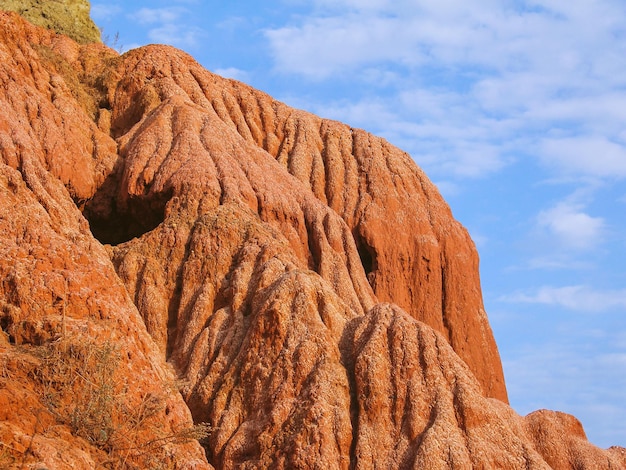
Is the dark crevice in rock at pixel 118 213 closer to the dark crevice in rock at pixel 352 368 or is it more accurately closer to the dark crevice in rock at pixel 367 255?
the dark crevice in rock at pixel 352 368

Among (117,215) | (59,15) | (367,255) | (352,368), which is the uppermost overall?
(59,15)

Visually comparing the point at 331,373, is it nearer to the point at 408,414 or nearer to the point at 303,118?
the point at 408,414

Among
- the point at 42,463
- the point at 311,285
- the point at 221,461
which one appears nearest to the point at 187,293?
the point at 311,285

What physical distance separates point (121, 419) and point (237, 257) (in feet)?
34.9

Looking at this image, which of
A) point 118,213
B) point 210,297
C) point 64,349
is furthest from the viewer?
point 118,213

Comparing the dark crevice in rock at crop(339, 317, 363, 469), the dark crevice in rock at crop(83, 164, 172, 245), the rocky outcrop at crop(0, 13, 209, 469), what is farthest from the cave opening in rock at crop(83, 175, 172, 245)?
the dark crevice in rock at crop(339, 317, 363, 469)

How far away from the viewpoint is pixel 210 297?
96.1 ft

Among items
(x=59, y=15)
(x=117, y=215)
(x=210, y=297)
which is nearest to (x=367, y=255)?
(x=117, y=215)

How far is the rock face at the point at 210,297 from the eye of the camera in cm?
2075

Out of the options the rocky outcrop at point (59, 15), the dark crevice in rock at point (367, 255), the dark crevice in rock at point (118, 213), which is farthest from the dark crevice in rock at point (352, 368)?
the rocky outcrop at point (59, 15)

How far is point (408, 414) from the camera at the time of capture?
25.8 m

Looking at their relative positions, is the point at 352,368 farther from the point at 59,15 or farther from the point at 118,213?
the point at 59,15

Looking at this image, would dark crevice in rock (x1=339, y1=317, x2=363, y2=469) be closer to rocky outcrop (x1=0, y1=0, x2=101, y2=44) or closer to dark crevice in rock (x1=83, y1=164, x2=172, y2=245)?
dark crevice in rock (x1=83, y1=164, x2=172, y2=245)

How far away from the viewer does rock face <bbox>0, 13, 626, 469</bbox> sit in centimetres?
2075
